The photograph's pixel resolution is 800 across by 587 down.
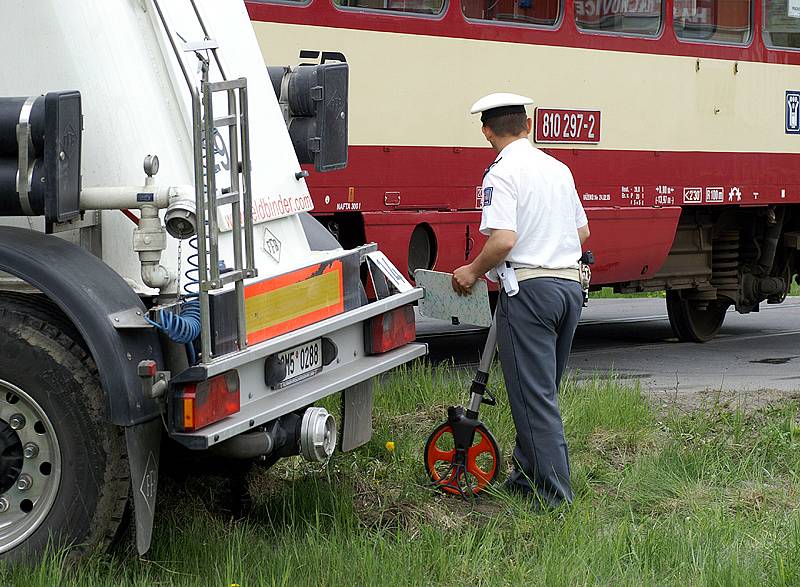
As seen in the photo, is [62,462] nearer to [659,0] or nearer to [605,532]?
[605,532]

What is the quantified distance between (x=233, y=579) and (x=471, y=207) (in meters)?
5.51

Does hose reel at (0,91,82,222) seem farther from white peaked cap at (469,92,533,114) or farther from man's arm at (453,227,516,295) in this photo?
white peaked cap at (469,92,533,114)

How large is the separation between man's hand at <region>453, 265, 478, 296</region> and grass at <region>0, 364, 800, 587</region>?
0.88 metres

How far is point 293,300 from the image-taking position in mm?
5270

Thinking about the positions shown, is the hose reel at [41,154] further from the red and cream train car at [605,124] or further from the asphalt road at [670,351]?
the asphalt road at [670,351]

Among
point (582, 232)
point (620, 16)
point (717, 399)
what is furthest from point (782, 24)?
point (582, 232)

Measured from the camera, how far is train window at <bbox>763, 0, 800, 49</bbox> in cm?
1219

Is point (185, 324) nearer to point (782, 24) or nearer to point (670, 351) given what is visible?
point (670, 351)

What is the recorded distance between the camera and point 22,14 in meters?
4.95

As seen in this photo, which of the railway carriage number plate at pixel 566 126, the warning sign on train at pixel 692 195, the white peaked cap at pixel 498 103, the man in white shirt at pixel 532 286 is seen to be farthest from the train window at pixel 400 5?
the man in white shirt at pixel 532 286

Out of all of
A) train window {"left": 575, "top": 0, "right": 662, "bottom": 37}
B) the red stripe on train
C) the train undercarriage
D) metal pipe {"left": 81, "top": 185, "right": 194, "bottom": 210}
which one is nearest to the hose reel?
metal pipe {"left": 81, "top": 185, "right": 194, "bottom": 210}

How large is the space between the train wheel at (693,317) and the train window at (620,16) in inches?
99.3

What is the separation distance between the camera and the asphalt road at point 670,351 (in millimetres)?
9711

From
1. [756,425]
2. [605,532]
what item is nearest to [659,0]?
[756,425]
